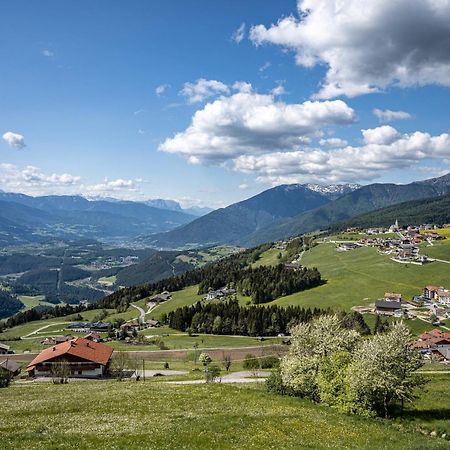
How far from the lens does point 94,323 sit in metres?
195

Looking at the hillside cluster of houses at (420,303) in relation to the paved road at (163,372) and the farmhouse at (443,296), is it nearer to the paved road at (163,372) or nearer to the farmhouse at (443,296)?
the farmhouse at (443,296)

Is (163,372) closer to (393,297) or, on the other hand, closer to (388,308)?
(388,308)

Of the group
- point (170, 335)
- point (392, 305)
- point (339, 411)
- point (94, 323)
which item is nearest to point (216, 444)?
point (339, 411)

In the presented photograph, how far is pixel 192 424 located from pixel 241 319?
453 ft

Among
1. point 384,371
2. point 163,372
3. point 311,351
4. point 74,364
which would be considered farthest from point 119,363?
point 384,371

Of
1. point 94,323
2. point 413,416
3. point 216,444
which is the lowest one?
point 94,323

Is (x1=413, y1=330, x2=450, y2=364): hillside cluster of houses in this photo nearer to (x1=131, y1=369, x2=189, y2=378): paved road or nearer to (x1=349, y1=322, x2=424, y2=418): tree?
(x1=131, y1=369, x2=189, y2=378): paved road

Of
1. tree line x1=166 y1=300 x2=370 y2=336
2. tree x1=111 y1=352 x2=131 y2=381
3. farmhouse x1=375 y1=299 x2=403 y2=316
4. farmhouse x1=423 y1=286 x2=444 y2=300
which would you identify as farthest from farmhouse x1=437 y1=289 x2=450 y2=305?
tree x1=111 y1=352 x2=131 y2=381

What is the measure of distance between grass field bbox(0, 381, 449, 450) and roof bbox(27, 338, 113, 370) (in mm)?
41770

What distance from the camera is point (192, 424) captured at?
105ft

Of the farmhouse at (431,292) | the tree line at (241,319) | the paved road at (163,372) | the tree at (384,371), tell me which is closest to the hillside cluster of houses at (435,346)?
the tree line at (241,319)

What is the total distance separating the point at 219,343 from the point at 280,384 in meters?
98.6

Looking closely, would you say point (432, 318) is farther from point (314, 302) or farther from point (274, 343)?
point (274, 343)

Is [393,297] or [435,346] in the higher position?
[393,297]
